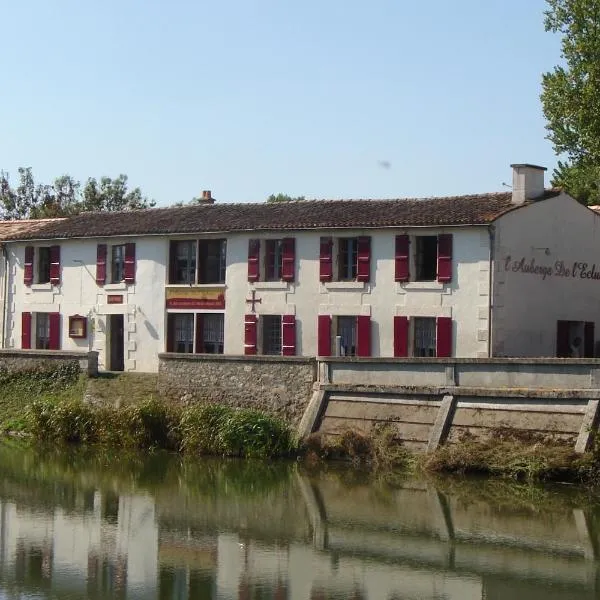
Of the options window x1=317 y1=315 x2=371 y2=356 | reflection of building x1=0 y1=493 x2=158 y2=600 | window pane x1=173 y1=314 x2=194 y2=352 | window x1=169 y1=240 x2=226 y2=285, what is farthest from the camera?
window pane x1=173 y1=314 x2=194 y2=352

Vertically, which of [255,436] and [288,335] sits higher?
[288,335]

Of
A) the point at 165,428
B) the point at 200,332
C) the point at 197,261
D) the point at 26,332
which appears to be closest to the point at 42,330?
the point at 26,332

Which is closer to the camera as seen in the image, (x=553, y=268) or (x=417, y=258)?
(x=417, y=258)

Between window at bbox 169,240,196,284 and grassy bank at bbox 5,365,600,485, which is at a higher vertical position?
window at bbox 169,240,196,284

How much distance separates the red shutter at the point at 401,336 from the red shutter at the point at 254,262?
14.5 feet

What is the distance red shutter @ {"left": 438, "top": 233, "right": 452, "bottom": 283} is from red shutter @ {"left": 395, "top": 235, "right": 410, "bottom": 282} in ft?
3.06

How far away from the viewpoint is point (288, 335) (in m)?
32.2

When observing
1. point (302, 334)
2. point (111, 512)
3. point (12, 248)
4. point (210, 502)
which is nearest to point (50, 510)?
point (111, 512)

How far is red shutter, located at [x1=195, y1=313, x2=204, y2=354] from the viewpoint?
34.0 m

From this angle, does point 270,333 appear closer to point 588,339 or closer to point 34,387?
point 34,387

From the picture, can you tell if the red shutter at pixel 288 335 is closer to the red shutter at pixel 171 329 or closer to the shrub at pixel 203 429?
the red shutter at pixel 171 329

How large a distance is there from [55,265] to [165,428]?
1050cm

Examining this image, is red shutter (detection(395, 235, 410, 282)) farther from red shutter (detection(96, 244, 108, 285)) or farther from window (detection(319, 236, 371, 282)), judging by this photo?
red shutter (detection(96, 244, 108, 285))

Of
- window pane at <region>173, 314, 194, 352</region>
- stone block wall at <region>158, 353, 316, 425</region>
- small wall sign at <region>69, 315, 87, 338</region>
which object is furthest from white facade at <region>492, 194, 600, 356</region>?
small wall sign at <region>69, 315, 87, 338</region>
